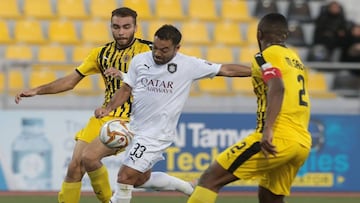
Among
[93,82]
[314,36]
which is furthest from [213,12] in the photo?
[93,82]

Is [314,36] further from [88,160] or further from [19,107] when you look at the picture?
[88,160]

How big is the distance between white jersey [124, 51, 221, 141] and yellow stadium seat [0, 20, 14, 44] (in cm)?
734

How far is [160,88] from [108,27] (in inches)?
306

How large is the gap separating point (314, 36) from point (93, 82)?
3.99 metres

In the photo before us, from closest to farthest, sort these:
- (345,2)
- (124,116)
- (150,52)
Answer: (150,52) → (124,116) → (345,2)

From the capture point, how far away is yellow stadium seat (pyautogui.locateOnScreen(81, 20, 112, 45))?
16062mm

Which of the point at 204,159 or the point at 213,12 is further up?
the point at 213,12

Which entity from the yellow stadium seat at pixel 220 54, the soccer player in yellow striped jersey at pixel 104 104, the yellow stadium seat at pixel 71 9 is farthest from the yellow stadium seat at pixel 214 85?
the soccer player in yellow striped jersey at pixel 104 104

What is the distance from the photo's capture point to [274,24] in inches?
304

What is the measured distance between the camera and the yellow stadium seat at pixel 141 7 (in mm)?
16609

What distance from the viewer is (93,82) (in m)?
15.0

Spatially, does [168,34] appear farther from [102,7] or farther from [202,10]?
[202,10]

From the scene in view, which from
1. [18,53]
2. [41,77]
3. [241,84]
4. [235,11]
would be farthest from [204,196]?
[235,11]

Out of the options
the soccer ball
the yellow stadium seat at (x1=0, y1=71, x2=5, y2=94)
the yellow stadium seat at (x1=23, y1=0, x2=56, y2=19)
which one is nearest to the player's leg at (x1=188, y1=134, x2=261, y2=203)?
the soccer ball
